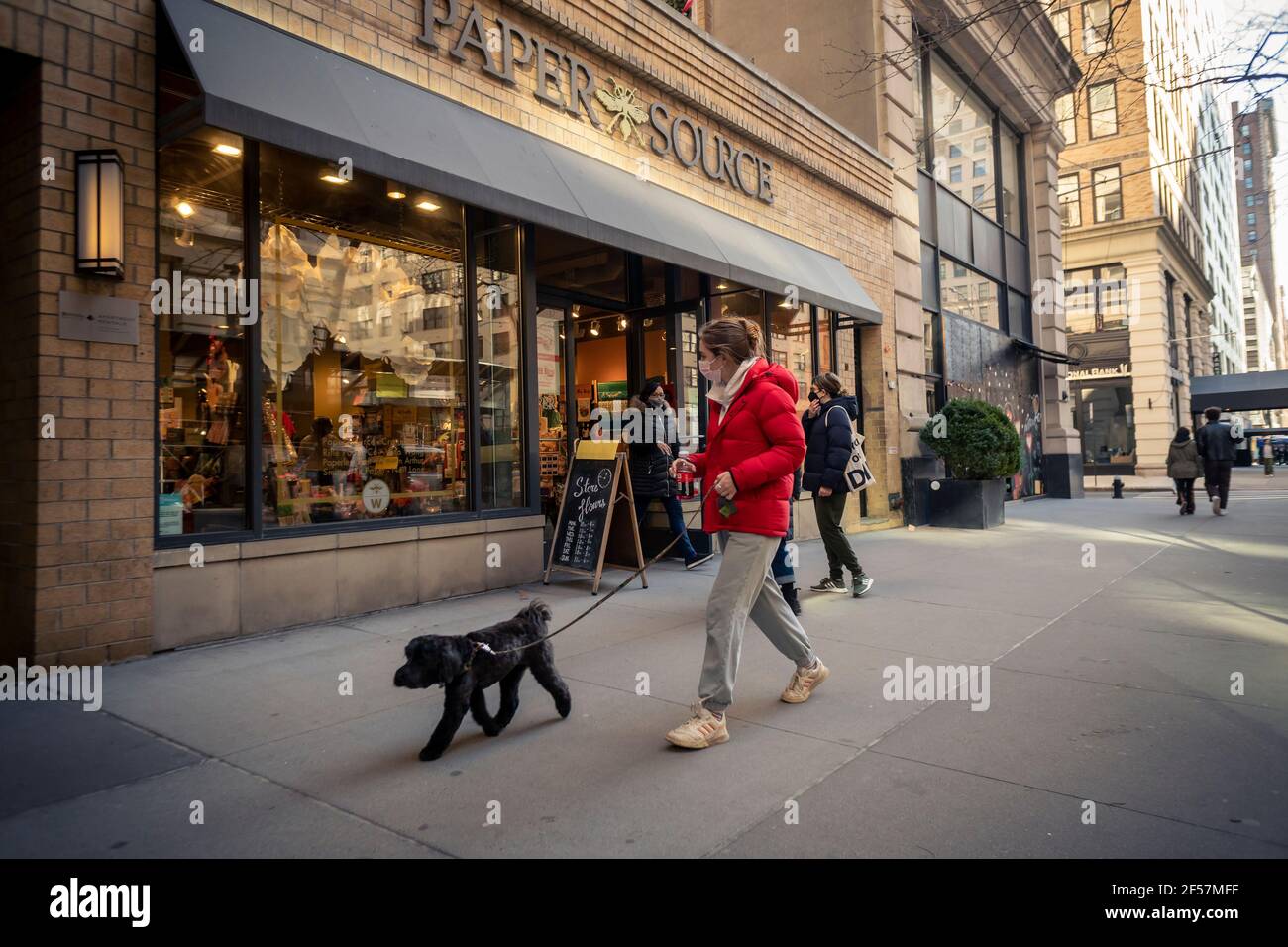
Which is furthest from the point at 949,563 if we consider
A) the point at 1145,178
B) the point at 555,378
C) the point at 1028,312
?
the point at 1145,178

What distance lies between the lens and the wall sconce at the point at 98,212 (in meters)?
4.88

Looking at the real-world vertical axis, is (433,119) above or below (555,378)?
above

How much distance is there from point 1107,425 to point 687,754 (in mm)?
36768

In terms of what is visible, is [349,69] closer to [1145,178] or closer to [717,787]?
[717,787]

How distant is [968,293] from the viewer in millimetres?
18062

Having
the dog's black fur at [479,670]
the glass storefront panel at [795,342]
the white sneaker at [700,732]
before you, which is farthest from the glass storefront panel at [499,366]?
the glass storefront panel at [795,342]

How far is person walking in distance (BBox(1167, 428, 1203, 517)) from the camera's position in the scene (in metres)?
15.1

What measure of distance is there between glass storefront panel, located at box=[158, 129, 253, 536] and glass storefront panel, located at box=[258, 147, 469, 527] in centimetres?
37

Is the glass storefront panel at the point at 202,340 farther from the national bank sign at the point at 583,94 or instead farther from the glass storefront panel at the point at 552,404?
the glass storefront panel at the point at 552,404

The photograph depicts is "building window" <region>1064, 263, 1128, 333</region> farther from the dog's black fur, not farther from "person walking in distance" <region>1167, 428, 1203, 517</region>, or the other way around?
the dog's black fur

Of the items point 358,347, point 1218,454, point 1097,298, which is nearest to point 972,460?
point 1218,454

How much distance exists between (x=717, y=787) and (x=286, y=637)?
3854 mm

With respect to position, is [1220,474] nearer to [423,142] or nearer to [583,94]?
[583,94]

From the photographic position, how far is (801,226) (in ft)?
40.4
